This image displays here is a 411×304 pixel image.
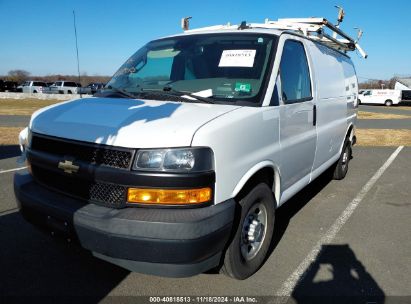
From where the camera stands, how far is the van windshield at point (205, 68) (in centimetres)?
335

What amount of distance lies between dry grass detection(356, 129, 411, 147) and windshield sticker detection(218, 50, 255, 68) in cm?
858

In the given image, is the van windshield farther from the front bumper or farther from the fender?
the front bumper

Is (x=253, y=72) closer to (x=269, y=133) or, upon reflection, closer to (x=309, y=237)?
(x=269, y=133)

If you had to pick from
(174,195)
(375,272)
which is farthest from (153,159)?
(375,272)

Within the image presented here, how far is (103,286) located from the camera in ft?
10.1

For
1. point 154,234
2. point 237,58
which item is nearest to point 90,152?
point 154,234

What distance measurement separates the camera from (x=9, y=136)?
35.5 ft

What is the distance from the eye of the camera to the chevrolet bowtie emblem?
8.91 ft

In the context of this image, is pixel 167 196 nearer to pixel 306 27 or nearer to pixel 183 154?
pixel 183 154

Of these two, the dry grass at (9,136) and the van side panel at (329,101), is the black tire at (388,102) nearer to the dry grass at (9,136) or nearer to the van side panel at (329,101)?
the dry grass at (9,136)

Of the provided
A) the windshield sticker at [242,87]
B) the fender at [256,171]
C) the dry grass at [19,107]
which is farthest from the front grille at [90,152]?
the dry grass at [19,107]

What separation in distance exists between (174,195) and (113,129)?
2.10 ft

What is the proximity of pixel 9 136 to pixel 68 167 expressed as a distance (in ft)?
30.6

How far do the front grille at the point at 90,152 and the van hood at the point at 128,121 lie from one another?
0.04 metres
